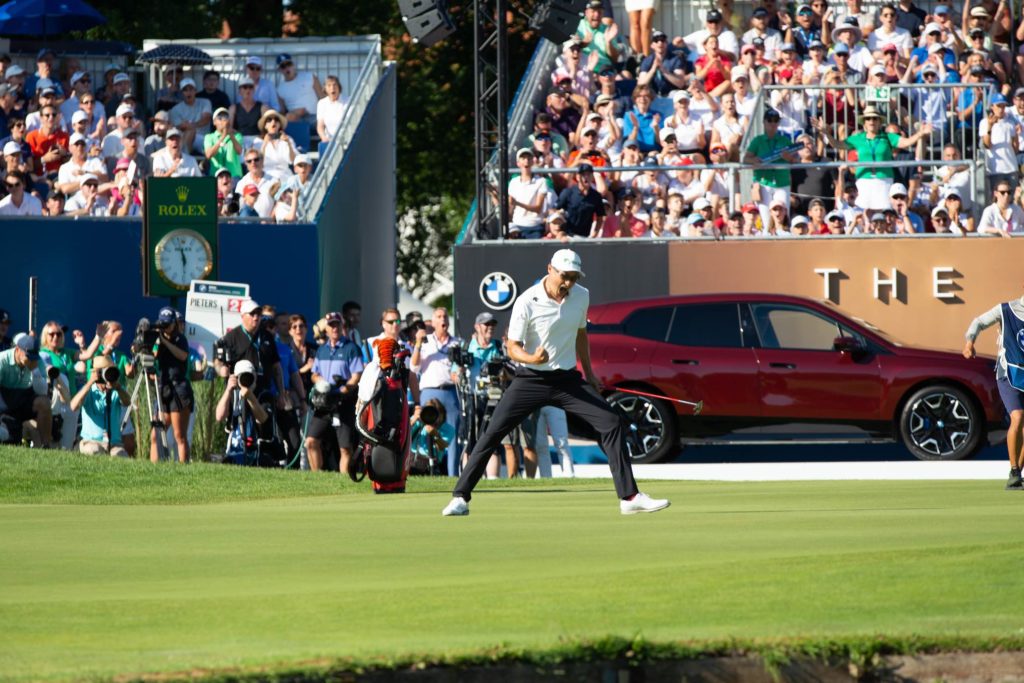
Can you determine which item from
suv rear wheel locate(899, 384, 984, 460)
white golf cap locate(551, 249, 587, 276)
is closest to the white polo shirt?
white golf cap locate(551, 249, 587, 276)

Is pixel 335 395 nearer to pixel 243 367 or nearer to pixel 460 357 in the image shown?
pixel 243 367

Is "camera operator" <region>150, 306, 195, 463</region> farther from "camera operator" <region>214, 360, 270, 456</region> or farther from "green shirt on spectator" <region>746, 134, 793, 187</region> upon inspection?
"green shirt on spectator" <region>746, 134, 793, 187</region>

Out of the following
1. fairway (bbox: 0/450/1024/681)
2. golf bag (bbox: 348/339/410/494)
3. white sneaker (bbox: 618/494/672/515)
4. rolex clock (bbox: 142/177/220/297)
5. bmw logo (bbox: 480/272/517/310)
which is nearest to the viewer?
fairway (bbox: 0/450/1024/681)

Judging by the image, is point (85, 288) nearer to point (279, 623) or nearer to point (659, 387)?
point (659, 387)

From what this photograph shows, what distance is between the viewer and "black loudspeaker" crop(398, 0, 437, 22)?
23172mm

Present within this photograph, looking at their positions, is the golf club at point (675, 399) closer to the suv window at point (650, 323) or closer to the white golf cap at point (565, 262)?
the suv window at point (650, 323)

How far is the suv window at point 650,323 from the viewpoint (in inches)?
825

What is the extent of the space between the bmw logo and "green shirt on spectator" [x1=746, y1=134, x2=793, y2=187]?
130 inches

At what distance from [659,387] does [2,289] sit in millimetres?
8612

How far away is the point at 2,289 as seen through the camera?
2395cm

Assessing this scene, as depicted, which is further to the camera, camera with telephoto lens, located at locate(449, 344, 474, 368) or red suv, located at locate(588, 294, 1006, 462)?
red suv, located at locate(588, 294, 1006, 462)

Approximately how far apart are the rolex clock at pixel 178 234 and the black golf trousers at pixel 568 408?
30.8ft

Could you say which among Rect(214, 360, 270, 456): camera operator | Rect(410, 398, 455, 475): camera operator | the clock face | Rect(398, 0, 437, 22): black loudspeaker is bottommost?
Rect(410, 398, 455, 475): camera operator

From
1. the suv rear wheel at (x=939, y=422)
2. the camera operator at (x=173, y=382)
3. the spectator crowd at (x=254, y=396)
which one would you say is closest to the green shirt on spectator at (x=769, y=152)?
the suv rear wheel at (x=939, y=422)
